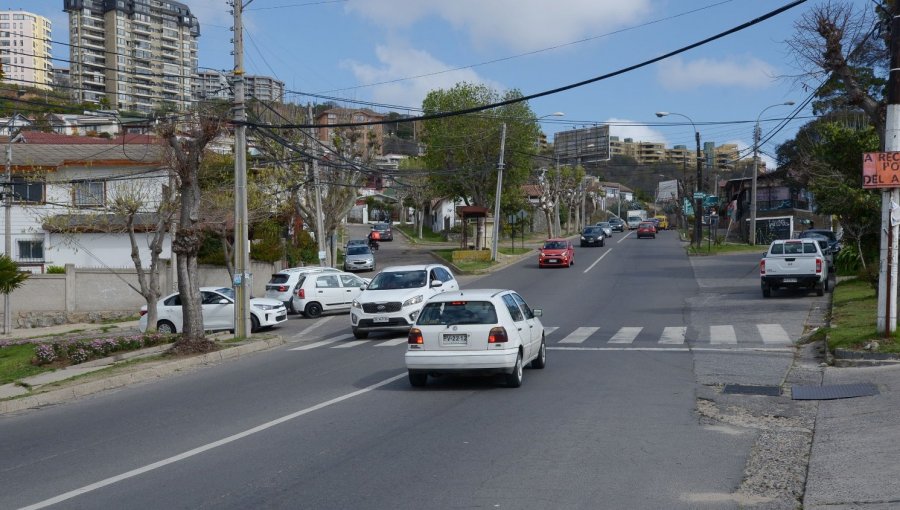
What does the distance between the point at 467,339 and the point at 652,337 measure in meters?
A: 9.16

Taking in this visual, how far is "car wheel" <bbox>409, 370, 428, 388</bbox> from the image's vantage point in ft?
44.7

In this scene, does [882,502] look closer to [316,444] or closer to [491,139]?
[316,444]

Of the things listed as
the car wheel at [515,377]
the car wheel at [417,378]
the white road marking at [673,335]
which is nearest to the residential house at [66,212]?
the white road marking at [673,335]

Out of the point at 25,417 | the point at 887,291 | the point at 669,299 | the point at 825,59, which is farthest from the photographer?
the point at 669,299

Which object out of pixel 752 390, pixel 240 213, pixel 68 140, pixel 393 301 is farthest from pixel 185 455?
pixel 68 140

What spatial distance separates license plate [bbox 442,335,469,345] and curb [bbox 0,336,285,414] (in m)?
6.51

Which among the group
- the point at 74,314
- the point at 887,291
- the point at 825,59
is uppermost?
the point at 825,59

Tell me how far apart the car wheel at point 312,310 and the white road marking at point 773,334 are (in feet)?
49.4

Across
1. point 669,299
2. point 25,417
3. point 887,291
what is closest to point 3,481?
point 25,417

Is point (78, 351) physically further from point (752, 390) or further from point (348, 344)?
point (752, 390)

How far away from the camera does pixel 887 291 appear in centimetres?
1545

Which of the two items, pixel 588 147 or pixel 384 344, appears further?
pixel 588 147

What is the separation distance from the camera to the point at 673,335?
2136 centimetres

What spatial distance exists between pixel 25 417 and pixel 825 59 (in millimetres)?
17985
